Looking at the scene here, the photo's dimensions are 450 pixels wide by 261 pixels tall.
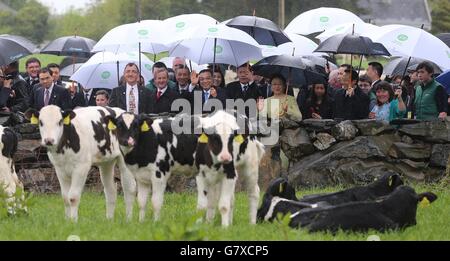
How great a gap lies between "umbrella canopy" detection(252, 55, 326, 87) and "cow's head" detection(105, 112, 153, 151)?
4835 mm

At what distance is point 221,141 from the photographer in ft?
42.1

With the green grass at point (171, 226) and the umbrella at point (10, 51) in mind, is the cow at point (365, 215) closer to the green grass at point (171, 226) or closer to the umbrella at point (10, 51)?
the green grass at point (171, 226)

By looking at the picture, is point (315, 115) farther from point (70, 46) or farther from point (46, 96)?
Result: point (70, 46)

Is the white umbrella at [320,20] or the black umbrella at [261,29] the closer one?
the black umbrella at [261,29]

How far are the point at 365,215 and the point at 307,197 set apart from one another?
1.79 m

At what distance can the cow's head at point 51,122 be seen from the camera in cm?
1325

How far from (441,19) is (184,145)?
53139mm

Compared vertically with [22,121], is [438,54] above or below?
above

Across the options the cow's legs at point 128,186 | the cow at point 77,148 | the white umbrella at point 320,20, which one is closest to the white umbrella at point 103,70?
the white umbrella at point 320,20

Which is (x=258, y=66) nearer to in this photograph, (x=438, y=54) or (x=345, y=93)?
(x=345, y=93)

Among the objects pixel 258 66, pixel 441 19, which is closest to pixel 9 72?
pixel 258 66

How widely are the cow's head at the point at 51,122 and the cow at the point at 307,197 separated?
9.39 ft

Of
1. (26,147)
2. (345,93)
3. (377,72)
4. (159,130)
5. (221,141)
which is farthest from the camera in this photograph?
(377,72)
